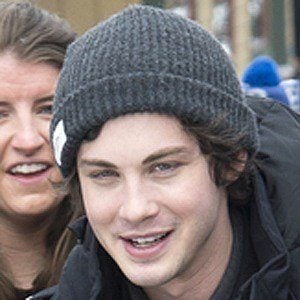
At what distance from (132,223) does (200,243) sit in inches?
7.3

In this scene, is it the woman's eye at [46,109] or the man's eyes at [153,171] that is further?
the woman's eye at [46,109]

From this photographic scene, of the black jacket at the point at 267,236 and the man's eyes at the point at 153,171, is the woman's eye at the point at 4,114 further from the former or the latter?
the man's eyes at the point at 153,171

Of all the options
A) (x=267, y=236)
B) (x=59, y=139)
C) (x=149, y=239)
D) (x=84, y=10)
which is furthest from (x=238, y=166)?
(x=84, y=10)

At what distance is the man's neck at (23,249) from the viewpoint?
3.15 metres

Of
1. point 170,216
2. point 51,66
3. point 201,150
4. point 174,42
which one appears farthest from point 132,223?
point 51,66

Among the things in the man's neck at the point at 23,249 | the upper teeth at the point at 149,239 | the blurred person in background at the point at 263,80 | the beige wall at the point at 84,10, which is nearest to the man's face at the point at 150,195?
the upper teeth at the point at 149,239

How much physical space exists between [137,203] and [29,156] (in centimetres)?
90

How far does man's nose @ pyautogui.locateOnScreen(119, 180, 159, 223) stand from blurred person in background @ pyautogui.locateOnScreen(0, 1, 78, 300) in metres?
0.83

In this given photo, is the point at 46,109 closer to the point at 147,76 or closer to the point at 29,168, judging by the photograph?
the point at 29,168

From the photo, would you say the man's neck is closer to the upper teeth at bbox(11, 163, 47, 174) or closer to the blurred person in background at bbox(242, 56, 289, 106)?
the upper teeth at bbox(11, 163, 47, 174)

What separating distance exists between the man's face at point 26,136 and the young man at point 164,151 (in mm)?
620

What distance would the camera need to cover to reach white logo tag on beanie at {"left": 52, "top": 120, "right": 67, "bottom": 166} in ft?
7.49

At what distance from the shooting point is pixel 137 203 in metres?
2.13

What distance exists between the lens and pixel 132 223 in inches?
85.3
